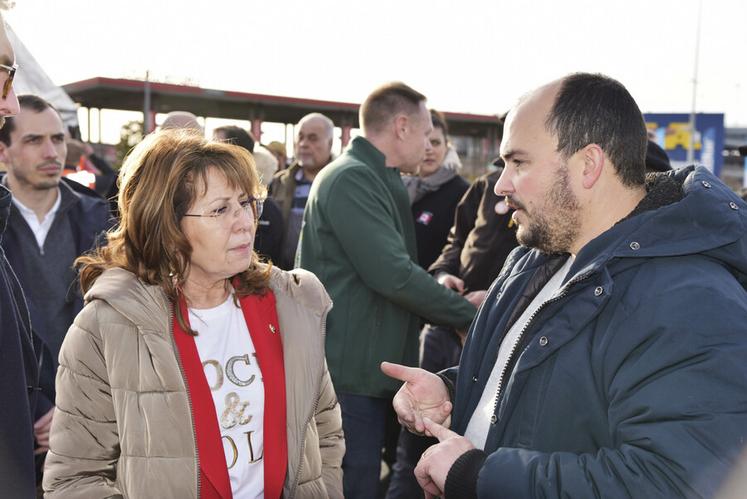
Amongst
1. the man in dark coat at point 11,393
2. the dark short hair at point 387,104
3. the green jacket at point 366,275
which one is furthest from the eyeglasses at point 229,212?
the dark short hair at point 387,104

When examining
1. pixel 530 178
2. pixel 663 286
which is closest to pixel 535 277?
pixel 530 178

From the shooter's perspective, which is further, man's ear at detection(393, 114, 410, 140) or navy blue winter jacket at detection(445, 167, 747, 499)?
man's ear at detection(393, 114, 410, 140)

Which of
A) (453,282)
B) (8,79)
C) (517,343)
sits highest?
(8,79)

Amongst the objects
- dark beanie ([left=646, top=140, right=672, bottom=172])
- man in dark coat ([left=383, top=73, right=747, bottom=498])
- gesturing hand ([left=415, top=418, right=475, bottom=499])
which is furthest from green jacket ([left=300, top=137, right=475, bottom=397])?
gesturing hand ([left=415, top=418, right=475, bottom=499])

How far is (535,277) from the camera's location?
2047 mm

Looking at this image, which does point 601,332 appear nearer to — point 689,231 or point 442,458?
point 689,231

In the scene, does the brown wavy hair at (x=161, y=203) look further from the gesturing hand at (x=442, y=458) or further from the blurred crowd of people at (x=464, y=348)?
the gesturing hand at (x=442, y=458)

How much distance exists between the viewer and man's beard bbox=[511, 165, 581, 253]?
5.91ft

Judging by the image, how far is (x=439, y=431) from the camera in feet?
6.01

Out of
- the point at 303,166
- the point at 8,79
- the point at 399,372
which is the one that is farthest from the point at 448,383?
the point at 303,166

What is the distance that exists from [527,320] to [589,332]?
30cm

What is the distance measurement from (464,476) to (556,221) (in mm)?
Result: 721

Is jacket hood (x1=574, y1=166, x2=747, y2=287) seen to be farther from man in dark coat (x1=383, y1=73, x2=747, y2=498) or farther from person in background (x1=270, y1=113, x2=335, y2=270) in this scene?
person in background (x1=270, y1=113, x2=335, y2=270)

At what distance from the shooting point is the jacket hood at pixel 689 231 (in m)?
1.54
